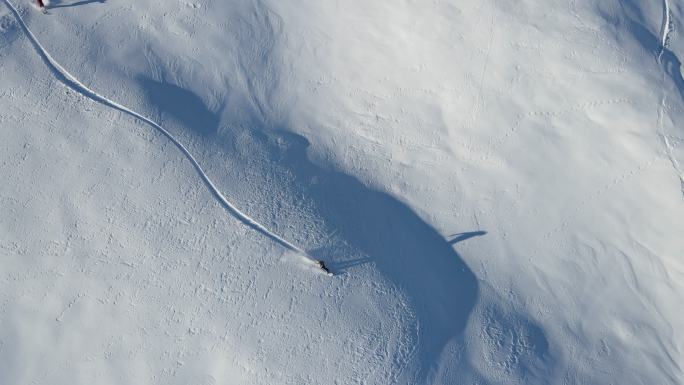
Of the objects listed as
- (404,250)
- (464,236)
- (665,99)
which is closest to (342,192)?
(404,250)

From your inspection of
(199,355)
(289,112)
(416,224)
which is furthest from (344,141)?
(199,355)

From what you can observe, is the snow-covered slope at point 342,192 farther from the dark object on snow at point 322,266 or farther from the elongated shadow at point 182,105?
the dark object on snow at point 322,266

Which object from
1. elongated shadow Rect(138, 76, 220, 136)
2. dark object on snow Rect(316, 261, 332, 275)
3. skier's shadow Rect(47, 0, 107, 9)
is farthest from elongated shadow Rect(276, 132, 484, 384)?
skier's shadow Rect(47, 0, 107, 9)

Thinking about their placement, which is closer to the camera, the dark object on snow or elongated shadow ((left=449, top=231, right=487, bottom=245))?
the dark object on snow

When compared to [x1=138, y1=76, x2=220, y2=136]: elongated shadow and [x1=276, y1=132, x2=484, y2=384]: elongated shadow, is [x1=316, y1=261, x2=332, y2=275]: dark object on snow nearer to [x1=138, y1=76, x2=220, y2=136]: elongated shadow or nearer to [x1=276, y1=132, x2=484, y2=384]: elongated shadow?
[x1=276, y1=132, x2=484, y2=384]: elongated shadow

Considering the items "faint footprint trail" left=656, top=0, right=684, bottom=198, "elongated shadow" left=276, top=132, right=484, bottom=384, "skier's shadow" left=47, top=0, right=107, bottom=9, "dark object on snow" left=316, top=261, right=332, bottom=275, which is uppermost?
"faint footprint trail" left=656, top=0, right=684, bottom=198

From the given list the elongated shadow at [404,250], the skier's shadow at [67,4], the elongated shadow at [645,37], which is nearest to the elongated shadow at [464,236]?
the elongated shadow at [404,250]

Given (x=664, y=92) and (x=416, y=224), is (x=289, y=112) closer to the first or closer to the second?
(x=416, y=224)
